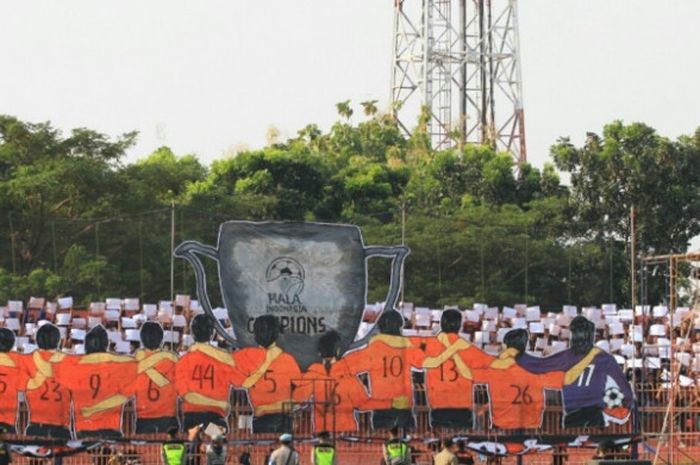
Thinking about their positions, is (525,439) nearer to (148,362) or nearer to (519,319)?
(148,362)

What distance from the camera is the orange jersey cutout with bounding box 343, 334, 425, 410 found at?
1045 inches

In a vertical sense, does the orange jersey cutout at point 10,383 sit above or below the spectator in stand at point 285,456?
above

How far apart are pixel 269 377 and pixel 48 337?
11.3ft

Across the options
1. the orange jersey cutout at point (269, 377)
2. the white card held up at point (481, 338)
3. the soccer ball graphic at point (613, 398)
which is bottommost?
the soccer ball graphic at point (613, 398)

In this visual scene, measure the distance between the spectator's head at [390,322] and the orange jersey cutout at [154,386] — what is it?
10.9 ft

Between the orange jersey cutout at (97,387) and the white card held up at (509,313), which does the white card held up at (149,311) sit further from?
the orange jersey cutout at (97,387)

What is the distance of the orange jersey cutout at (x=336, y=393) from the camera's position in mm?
26125

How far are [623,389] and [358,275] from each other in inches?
179

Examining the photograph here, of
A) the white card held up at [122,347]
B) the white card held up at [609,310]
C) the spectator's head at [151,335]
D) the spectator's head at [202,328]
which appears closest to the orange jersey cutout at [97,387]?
the spectator's head at [151,335]

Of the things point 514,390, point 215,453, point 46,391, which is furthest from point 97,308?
point 215,453

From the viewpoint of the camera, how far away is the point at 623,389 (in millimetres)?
Result: 27031

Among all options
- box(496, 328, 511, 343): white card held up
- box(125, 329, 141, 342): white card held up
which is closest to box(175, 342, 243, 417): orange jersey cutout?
box(125, 329, 141, 342): white card held up

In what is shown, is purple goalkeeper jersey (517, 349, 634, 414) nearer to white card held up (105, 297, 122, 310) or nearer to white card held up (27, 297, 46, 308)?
white card held up (105, 297, 122, 310)

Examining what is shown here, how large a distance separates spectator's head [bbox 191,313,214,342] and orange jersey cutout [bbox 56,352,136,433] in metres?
1.07
